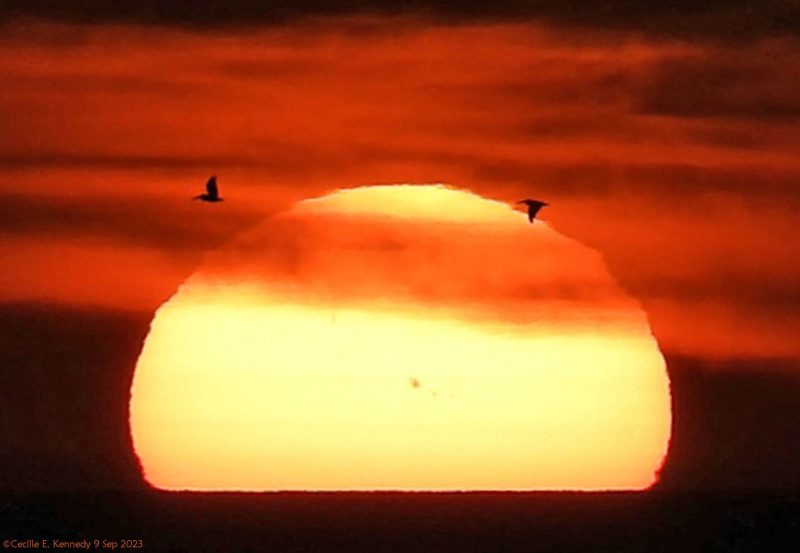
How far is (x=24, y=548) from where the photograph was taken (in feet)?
238

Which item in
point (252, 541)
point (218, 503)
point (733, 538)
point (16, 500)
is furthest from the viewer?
point (218, 503)

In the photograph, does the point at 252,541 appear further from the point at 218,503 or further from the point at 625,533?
Result: the point at 218,503

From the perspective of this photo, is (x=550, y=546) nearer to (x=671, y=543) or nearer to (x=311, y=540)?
(x=671, y=543)

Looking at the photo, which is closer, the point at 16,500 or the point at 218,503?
the point at 16,500

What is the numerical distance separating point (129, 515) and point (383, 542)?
1224cm

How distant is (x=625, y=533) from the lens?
288ft

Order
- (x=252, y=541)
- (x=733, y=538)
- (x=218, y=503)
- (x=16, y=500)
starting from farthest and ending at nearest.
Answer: (x=218, y=503) < (x=16, y=500) < (x=252, y=541) < (x=733, y=538)

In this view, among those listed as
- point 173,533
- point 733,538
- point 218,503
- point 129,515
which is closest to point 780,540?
point 733,538

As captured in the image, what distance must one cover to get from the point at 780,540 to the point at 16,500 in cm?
2835

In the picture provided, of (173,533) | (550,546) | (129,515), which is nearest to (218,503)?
(129,515)

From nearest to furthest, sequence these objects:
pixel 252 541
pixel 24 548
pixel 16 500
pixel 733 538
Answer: pixel 24 548
pixel 733 538
pixel 252 541
pixel 16 500

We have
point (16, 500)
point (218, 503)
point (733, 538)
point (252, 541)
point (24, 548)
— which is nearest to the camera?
point (24, 548)

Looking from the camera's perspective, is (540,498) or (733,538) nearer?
(733,538)

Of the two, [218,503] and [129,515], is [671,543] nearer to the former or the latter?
[129,515]
